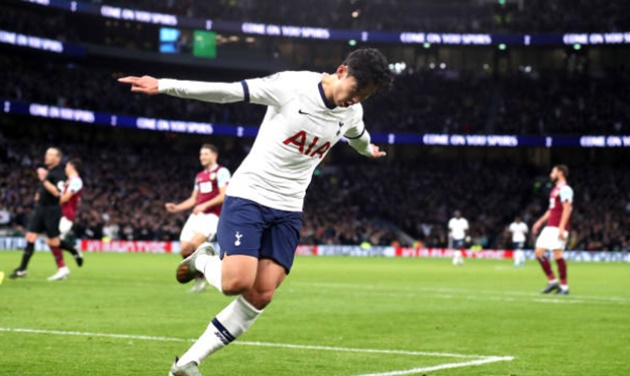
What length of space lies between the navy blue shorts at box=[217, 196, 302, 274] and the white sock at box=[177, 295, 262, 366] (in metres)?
0.37

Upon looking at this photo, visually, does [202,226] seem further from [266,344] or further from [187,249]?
[266,344]

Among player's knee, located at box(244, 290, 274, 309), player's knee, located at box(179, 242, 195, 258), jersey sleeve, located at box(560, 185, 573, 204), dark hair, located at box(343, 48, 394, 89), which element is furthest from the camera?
jersey sleeve, located at box(560, 185, 573, 204)

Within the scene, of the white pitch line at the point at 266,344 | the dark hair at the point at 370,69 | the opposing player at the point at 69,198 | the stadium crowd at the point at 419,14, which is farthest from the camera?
the stadium crowd at the point at 419,14

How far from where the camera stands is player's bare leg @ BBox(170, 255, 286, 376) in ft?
22.6

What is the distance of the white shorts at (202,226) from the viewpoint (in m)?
16.6

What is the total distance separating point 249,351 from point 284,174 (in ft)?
9.65

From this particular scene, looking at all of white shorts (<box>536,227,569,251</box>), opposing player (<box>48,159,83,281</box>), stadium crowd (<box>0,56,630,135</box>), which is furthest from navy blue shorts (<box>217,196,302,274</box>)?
stadium crowd (<box>0,56,630,135</box>)

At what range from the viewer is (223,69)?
64188 mm

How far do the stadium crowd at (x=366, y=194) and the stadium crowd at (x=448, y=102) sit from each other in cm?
281

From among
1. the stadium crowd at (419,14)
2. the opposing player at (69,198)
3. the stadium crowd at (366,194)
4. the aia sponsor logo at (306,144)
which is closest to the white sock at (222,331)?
the aia sponsor logo at (306,144)

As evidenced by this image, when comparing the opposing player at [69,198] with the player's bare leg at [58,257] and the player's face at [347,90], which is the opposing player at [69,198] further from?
the player's face at [347,90]

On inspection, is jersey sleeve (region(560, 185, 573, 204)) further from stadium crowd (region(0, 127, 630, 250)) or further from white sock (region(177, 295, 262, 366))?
stadium crowd (region(0, 127, 630, 250))

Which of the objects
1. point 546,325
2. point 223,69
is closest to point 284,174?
point 546,325

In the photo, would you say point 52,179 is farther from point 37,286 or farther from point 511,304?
point 511,304
